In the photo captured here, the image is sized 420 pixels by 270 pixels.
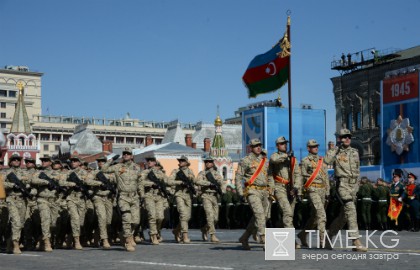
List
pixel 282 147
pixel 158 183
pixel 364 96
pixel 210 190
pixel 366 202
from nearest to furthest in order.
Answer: pixel 282 147 < pixel 158 183 < pixel 210 190 < pixel 366 202 < pixel 364 96

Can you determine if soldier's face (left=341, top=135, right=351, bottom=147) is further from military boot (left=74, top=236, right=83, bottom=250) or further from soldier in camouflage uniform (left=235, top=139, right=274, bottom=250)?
military boot (left=74, top=236, right=83, bottom=250)

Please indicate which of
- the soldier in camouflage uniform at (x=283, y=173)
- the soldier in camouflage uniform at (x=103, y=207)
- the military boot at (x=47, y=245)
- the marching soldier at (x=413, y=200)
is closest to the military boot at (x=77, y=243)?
the soldier in camouflage uniform at (x=103, y=207)

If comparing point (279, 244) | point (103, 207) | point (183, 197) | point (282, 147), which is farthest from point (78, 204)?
point (279, 244)

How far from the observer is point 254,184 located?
15.8 m

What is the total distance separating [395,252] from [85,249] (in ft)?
22.1

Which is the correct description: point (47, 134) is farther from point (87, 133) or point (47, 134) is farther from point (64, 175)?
point (64, 175)

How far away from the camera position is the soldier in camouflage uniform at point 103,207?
1789cm

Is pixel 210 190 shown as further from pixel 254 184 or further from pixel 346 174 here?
pixel 346 174

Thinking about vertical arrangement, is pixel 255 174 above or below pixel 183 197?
above

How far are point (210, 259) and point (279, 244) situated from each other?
112cm

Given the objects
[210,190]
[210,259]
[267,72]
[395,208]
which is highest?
[267,72]

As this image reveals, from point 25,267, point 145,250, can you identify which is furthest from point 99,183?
point 25,267

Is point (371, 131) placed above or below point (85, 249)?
above

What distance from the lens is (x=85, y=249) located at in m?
17.9
